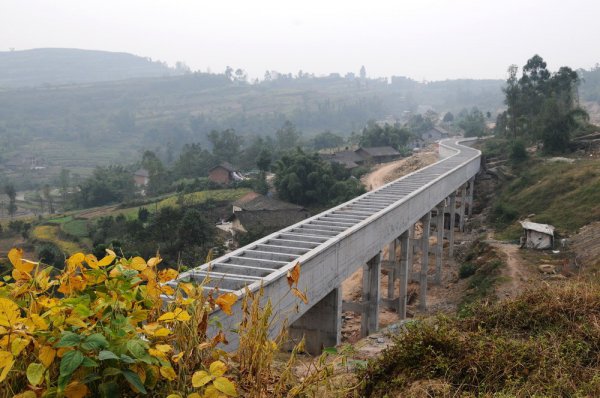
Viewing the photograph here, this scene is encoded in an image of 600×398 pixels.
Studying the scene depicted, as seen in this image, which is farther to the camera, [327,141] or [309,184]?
[327,141]

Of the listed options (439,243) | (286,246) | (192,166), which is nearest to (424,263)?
(439,243)

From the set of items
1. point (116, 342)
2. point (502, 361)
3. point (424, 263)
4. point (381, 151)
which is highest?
point (116, 342)

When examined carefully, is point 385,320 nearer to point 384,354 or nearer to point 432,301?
point 432,301

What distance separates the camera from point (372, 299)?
15281 mm

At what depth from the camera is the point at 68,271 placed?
325 centimetres

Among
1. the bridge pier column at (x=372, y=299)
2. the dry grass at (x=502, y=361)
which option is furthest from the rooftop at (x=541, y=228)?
the dry grass at (x=502, y=361)

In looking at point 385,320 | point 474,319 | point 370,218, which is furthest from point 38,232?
point 474,319

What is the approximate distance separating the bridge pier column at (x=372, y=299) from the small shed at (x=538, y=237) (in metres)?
10.9

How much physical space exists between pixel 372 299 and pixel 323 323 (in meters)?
3.20

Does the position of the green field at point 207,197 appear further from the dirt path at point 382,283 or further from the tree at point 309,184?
the dirt path at point 382,283

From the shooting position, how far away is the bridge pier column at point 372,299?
15.2 m

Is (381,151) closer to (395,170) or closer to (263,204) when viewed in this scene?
(395,170)

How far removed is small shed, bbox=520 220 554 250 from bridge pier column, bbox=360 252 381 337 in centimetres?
1086

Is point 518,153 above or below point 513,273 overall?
above
